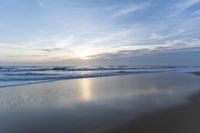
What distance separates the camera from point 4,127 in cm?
575

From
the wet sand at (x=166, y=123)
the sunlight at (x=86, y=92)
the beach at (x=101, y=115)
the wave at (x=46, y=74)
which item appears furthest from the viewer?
the wave at (x=46, y=74)

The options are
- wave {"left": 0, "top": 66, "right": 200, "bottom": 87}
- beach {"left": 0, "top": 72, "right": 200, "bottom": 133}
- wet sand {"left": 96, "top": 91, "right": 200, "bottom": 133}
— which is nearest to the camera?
wet sand {"left": 96, "top": 91, "right": 200, "bottom": 133}

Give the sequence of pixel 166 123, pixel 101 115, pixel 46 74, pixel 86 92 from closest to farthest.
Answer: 1. pixel 166 123
2. pixel 101 115
3. pixel 86 92
4. pixel 46 74

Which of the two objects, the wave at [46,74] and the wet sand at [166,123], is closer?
the wet sand at [166,123]

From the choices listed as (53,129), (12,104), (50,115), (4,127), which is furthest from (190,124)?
(12,104)

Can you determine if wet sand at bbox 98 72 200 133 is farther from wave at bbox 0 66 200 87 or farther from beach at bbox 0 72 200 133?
wave at bbox 0 66 200 87

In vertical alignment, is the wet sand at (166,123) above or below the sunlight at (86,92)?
below

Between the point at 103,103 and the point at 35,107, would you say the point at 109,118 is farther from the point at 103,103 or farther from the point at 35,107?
the point at 35,107

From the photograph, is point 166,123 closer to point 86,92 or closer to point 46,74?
point 86,92

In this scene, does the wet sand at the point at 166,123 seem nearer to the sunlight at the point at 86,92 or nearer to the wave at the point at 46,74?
the sunlight at the point at 86,92

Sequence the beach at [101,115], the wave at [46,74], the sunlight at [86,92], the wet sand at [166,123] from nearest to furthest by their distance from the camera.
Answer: the wet sand at [166,123] < the beach at [101,115] < the sunlight at [86,92] < the wave at [46,74]

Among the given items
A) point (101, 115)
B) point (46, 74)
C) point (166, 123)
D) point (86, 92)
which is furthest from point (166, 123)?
point (46, 74)

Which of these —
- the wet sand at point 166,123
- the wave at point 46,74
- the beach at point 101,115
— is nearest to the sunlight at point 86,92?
the beach at point 101,115

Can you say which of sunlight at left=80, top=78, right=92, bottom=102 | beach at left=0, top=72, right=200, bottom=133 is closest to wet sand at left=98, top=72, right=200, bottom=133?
beach at left=0, top=72, right=200, bottom=133
